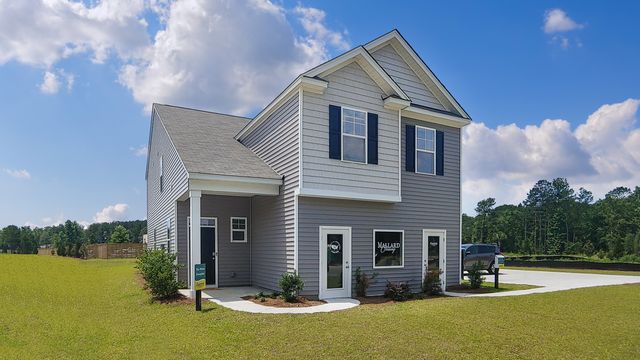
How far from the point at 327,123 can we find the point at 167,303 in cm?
633

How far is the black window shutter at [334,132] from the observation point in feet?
39.4

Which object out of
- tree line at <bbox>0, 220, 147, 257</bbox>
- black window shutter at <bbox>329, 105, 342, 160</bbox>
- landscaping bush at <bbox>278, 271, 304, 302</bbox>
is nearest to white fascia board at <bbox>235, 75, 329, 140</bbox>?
black window shutter at <bbox>329, 105, 342, 160</bbox>

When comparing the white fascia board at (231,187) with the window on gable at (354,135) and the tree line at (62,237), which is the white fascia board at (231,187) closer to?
the window on gable at (354,135)

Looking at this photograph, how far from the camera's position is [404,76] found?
14.7 meters

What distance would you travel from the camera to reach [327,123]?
1197 centimetres

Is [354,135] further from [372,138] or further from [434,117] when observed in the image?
[434,117]

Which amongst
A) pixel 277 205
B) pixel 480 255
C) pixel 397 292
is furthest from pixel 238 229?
pixel 480 255

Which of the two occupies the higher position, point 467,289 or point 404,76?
point 404,76

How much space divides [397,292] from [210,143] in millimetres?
8009

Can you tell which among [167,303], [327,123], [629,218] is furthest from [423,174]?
[629,218]

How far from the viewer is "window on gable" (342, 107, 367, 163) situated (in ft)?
40.5

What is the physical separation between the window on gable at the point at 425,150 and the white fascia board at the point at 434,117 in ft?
1.22

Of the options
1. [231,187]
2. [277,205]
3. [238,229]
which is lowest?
[238,229]

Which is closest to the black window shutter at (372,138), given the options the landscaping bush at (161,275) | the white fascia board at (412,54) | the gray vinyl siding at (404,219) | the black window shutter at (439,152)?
the gray vinyl siding at (404,219)
